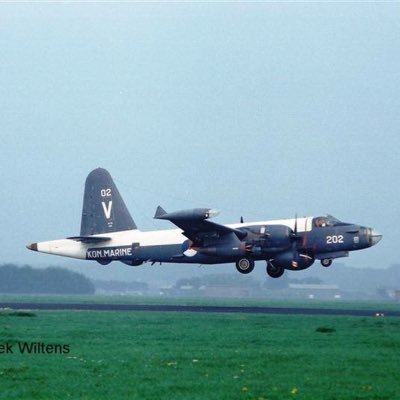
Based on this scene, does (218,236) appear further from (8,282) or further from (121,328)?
(8,282)

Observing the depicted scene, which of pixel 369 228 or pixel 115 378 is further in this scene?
pixel 369 228

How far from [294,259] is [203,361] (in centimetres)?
3243

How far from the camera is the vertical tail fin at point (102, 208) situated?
212ft

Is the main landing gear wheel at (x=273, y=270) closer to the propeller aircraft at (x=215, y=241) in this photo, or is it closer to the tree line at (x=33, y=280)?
the propeller aircraft at (x=215, y=241)

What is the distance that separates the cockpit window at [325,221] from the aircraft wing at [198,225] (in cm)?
459

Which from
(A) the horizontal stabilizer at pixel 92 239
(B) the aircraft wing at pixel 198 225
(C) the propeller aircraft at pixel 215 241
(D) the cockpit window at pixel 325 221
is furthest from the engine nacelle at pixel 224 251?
(A) the horizontal stabilizer at pixel 92 239

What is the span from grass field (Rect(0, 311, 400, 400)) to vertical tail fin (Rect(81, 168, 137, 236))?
24.6 m

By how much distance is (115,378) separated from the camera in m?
21.5

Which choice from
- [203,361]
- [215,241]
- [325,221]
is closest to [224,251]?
[215,241]

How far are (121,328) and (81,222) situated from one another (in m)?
30.0

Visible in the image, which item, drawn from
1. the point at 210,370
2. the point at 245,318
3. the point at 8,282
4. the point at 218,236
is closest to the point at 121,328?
the point at 245,318

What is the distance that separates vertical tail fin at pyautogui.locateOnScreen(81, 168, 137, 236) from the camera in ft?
212

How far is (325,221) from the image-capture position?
56.6 m

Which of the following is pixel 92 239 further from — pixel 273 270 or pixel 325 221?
pixel 325 221
